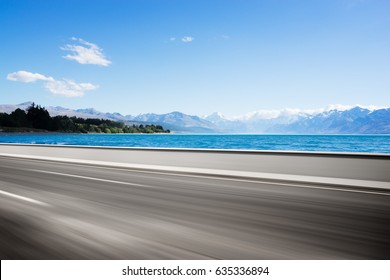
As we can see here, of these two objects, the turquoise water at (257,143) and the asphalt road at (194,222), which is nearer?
the asphalt road at (194,222)

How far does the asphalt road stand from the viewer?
4641 millimetres

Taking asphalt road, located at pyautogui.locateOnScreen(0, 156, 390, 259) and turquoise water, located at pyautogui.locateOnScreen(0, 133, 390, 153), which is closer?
asphalt road, located at pyautogui.locateOnScreen(0, 156, 390, 259)

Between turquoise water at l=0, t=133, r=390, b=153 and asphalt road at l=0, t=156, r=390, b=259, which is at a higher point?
asphalt road at l=0, t=156, r=390, b=259

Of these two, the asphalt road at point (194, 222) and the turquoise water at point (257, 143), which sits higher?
the asphalt road at point (194, 222)

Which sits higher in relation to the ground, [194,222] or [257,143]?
[194,222]

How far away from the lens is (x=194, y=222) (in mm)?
6148

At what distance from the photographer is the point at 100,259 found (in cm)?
432

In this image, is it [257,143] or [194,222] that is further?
[257,143]

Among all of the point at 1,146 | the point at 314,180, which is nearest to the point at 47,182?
the point at 314,180

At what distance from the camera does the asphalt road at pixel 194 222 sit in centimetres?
A: 464
